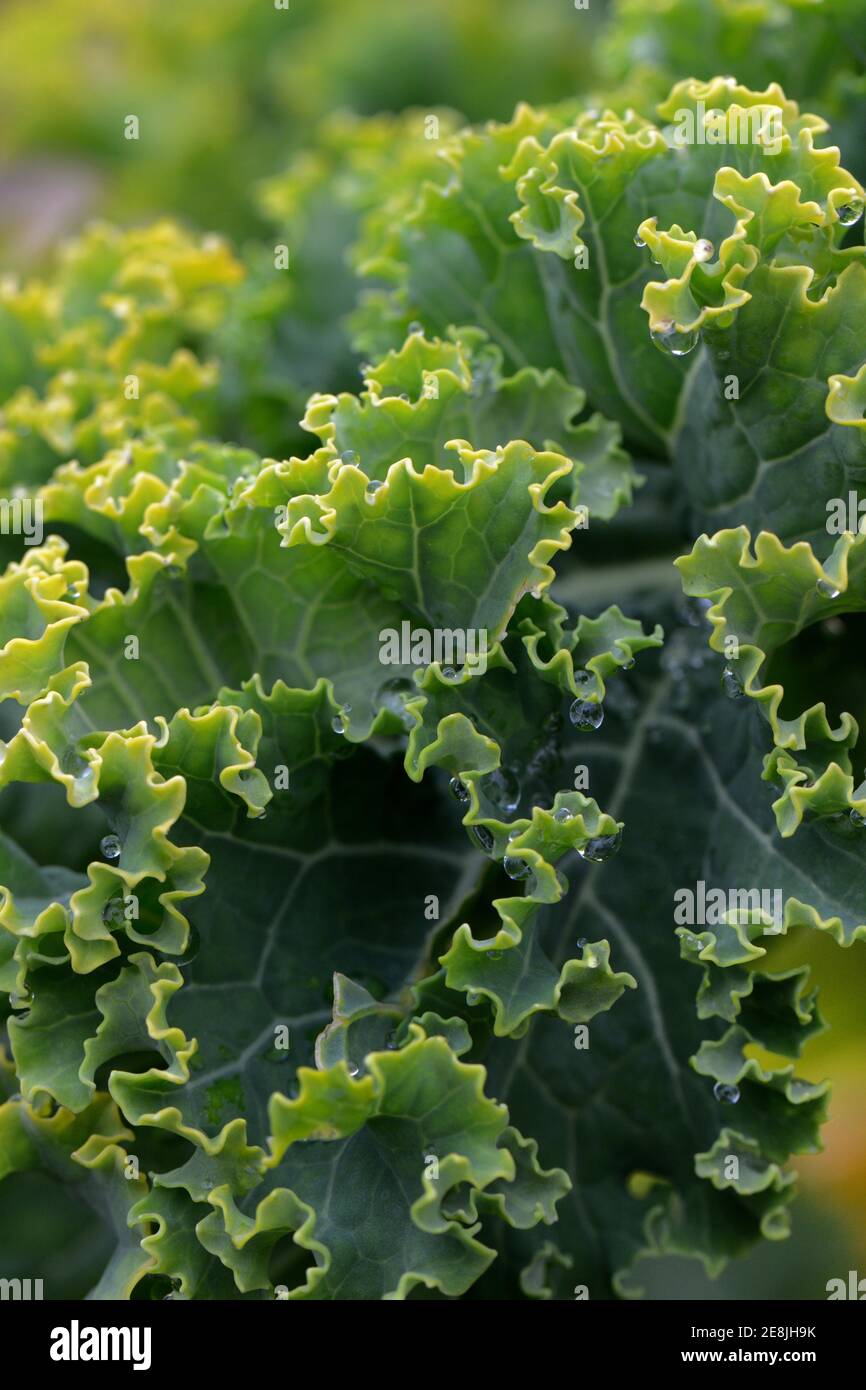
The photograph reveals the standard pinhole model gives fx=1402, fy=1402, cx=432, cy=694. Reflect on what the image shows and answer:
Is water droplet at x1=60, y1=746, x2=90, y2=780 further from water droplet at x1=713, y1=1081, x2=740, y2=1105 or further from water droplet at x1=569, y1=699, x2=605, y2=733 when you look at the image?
water droplet at x1=713, y1=1081, x2=740, y2=1105

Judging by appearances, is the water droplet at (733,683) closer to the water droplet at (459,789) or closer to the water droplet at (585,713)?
the water droplet at (585,713)

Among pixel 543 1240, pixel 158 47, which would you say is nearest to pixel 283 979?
pixel 543 1240

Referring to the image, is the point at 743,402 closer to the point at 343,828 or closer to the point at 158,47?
the point at 343,828

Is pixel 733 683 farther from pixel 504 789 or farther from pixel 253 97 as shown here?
pixel 253 97

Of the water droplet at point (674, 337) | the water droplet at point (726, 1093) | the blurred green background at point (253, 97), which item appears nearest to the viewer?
the water droplet at point (674, 337)

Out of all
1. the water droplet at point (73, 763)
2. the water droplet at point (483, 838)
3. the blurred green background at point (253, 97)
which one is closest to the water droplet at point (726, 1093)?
the water droplet at point (483, 838)

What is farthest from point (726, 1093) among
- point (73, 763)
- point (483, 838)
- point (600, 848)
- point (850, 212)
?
point (850, 212)
